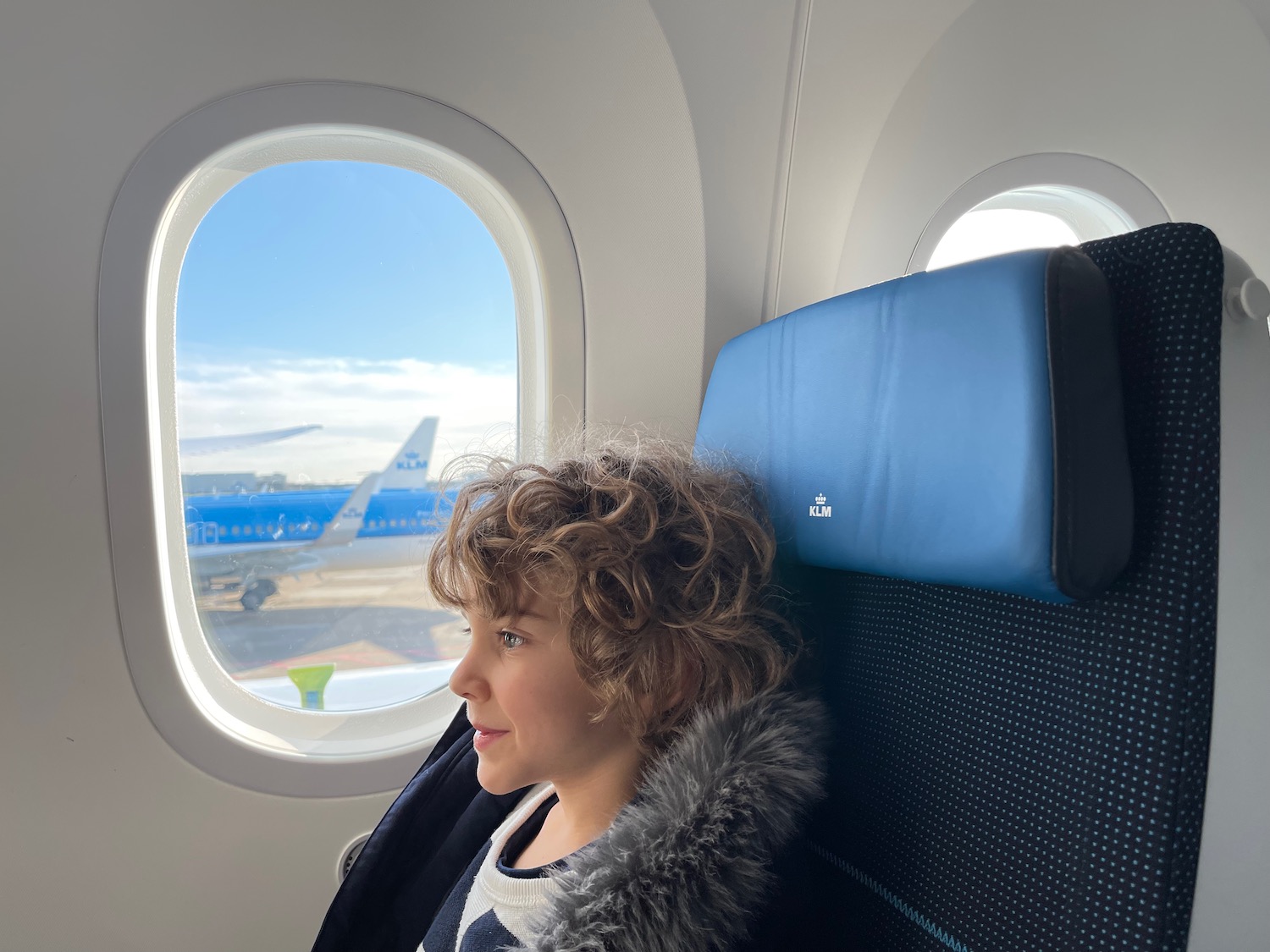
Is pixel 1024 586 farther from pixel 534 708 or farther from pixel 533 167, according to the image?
pixel 533 167

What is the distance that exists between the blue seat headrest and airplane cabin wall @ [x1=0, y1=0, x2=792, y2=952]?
0.82 m

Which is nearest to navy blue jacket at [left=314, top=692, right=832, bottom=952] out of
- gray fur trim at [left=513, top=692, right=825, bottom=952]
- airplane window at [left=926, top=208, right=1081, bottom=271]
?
gray fur trim at [left=513, top=692, right=825, bottom=952]

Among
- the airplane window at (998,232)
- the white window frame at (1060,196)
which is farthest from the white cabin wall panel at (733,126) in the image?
the airplane window at (998,232)

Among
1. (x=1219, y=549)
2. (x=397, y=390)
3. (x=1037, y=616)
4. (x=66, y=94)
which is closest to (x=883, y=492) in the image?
(x=1037, y=616)

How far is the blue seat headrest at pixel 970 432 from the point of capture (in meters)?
0.66

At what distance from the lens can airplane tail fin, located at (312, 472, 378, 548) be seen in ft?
5.90

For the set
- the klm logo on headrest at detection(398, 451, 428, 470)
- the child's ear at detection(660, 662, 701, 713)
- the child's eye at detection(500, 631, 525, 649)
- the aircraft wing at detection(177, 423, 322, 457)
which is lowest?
the child's ear at detection(660, 662, 701, 713)

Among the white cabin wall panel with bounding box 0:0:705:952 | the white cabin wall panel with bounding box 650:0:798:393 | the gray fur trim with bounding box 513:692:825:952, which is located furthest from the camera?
the white cabin wall panel with bounding box 650:0:798:393

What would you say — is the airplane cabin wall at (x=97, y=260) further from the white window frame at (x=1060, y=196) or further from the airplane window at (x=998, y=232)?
the airplane window at (x=998, y=232)

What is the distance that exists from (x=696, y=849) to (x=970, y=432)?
1.68ft

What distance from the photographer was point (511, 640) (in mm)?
1040

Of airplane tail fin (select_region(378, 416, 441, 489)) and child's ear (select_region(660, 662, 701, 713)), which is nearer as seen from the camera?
child's ear (select_region(660, 662, 701, 713))

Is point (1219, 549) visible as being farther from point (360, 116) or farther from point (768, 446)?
point (360, 116)

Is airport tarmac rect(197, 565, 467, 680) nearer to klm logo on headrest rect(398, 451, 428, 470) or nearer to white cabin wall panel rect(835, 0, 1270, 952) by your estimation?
klm logo on headrest rect(398, 451, 428, 470)
